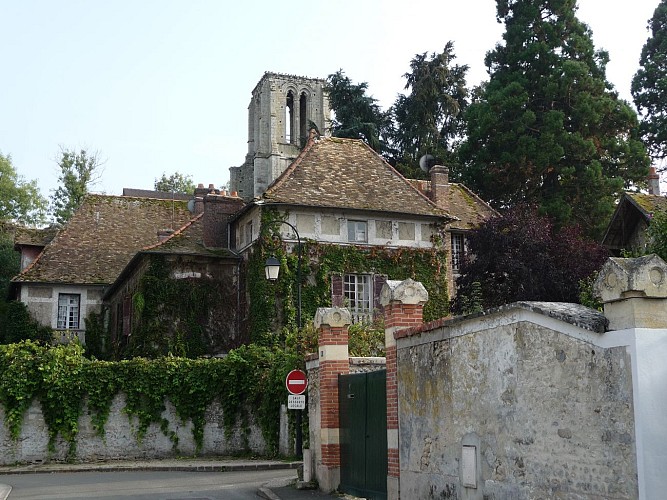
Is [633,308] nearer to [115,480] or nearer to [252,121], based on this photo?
[115,480]

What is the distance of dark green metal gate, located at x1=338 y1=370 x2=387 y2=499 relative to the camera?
1329 cm

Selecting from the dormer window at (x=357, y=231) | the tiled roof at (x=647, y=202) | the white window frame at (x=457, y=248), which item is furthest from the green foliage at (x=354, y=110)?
the tiled roof at (x=647, y=202)

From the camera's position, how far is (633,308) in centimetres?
750

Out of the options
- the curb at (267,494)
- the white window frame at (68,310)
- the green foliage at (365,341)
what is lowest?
the curb at (267,494)

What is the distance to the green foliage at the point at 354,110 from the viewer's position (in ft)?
167

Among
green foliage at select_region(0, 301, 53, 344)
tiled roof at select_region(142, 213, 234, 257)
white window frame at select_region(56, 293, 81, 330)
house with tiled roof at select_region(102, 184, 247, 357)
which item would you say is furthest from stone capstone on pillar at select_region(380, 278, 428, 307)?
white window frame at select_region(56, 293, 81, 330)

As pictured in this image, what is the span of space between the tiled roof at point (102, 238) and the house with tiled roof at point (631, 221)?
21578 mm

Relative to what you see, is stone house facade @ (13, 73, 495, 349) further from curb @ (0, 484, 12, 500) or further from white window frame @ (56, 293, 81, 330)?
curb @ (0, 484, 12, 500)

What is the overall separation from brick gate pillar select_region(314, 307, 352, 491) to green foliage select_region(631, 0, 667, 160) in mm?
37549

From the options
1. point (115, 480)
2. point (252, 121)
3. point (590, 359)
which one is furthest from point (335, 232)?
point (252, 121)

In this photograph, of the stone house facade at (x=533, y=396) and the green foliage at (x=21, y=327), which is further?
the green foliage at (x=21, y=327)

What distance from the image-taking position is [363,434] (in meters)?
14.0

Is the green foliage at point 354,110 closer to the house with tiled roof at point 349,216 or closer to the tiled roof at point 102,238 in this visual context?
the tiled roof at point 102,238

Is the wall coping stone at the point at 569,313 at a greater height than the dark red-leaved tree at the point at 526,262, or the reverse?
the dark red-leaved tree at the point at 526,262
